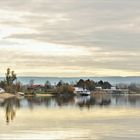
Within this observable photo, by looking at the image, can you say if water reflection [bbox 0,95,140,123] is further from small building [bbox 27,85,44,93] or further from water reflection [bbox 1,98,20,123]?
small building [bbox 27,85,44,93]

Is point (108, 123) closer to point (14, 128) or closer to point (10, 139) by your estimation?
point (14, 128)

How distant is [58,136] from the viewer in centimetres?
2550

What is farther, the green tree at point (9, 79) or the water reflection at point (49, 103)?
the green tree at point (9, 79)

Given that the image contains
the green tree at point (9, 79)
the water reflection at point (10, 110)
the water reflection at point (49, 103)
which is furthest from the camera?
the green tree at point (9, 79)

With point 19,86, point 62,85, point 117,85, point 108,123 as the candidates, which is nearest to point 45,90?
point 62,85

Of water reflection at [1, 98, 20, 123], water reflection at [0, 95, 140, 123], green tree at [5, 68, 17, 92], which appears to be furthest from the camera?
green tree at [5, 68, 17, 92]

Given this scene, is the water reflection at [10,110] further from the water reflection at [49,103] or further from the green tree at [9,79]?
the green tree at [9,79]

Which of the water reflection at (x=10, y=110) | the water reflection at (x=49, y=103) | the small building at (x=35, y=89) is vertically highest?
the small building at (x=35, y=89)

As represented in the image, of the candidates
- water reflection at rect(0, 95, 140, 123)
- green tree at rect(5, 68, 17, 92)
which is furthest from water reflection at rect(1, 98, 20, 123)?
green tree at rect(5, 68, 17, 92)

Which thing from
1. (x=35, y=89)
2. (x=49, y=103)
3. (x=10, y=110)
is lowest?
(x=10, y=110)

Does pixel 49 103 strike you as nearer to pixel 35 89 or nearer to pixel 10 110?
pixel 10 110

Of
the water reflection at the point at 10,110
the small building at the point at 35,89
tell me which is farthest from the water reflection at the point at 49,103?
the small building at the point at 35,89

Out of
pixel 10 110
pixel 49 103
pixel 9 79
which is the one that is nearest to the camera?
pixel 10 110

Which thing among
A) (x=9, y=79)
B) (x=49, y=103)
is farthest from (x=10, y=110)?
(x=9, y=79)
